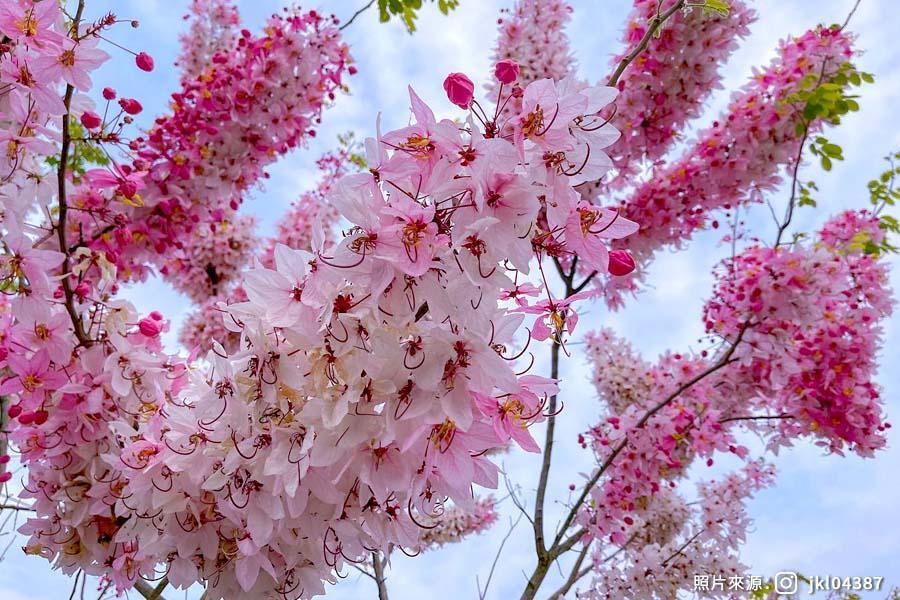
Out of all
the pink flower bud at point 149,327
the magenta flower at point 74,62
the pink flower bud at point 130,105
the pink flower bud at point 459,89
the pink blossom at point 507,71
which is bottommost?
the pink flower bud at point 149,327

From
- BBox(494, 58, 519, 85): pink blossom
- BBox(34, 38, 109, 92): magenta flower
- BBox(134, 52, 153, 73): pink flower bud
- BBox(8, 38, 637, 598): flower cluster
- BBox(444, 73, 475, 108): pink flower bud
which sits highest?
BBox(134, 52, 153, 73): pink flower bud

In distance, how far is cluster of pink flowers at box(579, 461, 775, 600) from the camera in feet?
13.9

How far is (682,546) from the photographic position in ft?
14.0

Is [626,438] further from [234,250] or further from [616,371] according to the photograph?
[234,250]

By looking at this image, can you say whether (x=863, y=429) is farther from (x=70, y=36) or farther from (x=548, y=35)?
(x=70, y=36)

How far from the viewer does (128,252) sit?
3369 mm

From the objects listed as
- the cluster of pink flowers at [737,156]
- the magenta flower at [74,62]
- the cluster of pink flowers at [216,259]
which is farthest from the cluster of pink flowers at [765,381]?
the cluster of pink flowers at [216,259]

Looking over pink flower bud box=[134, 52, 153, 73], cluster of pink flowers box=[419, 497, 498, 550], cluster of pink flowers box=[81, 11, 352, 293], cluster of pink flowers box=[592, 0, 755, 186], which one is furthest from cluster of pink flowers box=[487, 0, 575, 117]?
cluster of pink flowers box=[419, 497, 498, 550]

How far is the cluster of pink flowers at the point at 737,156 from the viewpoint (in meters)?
4.05

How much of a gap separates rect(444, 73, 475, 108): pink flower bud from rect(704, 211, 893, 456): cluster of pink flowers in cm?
289

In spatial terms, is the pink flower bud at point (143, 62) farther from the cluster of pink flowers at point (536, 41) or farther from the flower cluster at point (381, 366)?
the cluster of pink flowers at point (536, 41)

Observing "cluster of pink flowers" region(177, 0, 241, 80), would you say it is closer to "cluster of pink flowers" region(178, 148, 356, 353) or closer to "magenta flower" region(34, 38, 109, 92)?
"cluster of pink flowers" region(178, 148, 356, 353)

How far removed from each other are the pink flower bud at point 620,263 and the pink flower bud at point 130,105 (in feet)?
5.43

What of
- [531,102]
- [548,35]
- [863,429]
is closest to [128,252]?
[531,102]
